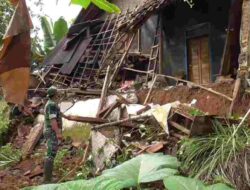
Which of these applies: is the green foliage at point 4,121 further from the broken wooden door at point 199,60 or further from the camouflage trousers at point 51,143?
the broken wooden door at point 199,60

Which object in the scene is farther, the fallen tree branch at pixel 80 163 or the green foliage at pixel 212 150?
the fallen tree branch at pixel 80 163

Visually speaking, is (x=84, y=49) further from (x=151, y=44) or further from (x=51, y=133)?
(x=51, y=133)

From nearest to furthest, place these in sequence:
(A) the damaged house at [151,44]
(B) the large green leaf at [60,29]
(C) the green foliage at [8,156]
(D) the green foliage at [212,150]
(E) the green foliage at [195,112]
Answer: (D) the green foliage at [212,150], (E) the green foliage at [195,112], (C) the green foliage at [8,156], (A) the damaged house at [151,44], (B) the large green leaf at [60,29]

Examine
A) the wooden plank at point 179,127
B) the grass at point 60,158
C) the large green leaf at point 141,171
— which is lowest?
the grass at point 60,158

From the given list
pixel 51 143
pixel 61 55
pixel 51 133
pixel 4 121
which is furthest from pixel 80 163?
pixel 61 55

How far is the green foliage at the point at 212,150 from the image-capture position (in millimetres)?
5637

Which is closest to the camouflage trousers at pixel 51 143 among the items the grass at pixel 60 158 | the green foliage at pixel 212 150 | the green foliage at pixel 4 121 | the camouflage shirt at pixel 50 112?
the camouflage shirt at pixel 50 112

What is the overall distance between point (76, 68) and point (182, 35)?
362 cm

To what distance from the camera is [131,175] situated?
404 centimetres

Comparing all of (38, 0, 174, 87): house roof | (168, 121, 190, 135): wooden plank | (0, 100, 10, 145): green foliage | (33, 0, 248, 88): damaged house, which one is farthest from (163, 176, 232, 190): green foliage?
(0, 100, 10, 145): green foliage

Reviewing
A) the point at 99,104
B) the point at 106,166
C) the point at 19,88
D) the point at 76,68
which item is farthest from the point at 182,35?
the point at 19,88

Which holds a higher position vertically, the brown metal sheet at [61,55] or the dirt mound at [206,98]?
the brown metal sheet at [61,55]

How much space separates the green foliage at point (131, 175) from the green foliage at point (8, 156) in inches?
226

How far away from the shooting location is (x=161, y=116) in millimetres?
7434
